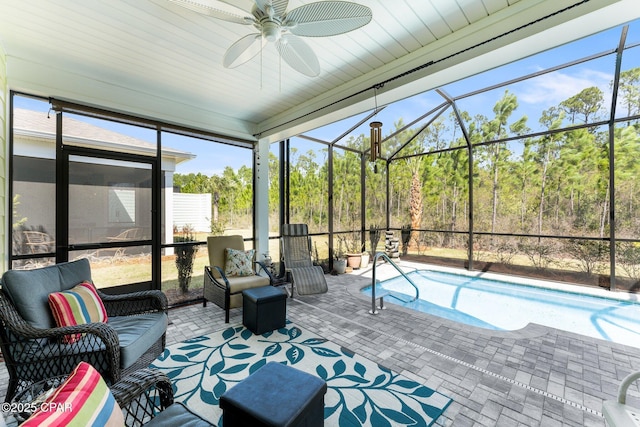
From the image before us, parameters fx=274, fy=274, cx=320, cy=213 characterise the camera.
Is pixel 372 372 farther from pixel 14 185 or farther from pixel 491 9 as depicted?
pixel 14 185

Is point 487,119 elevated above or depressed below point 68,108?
above

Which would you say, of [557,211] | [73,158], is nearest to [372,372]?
[73,158]

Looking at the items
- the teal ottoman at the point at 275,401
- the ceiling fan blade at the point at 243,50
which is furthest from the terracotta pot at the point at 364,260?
the ceiling fan blade at the point at 243,50

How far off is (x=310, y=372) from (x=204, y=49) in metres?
3.39

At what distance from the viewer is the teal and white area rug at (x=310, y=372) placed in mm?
1963

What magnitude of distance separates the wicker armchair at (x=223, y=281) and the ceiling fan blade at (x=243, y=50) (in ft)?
8.48

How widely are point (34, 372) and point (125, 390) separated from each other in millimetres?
1257

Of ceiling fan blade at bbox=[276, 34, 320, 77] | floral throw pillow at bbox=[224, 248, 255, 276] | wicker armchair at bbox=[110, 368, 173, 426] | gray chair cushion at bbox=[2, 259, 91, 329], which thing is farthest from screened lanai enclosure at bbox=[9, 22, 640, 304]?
wicker armchair at bbox=[110, 368, 173, 426]

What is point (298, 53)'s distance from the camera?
237 cm

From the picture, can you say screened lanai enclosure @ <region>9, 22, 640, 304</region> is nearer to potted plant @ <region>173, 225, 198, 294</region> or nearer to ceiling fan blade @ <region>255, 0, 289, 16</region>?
potted plant @ <region>173, 225, 198, 294</region>

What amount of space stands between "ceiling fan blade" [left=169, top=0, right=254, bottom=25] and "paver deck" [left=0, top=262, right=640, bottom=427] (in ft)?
10.2

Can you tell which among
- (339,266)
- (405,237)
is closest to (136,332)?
(339,266)

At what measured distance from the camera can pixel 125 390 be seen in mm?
1277

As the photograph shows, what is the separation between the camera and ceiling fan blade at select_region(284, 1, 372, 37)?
177cm
